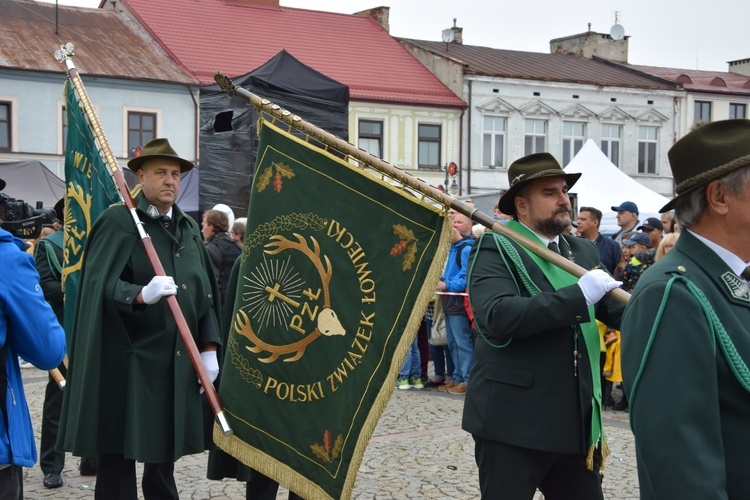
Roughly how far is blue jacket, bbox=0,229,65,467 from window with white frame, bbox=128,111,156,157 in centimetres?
2580

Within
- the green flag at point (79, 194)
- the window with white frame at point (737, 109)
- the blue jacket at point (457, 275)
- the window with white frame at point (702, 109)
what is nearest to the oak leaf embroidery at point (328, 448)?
the green flag at point (79, 194)

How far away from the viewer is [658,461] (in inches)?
87.7

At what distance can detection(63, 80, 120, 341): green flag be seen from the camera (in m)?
5.21

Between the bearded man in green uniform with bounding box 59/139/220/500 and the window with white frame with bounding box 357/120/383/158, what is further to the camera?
the window with white frame with bounding box 357/120/383/158

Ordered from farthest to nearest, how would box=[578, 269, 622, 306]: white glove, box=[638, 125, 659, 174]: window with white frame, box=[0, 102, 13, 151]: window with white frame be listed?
1. box=[638, 125, 659, 174]: window with white frame
2. box=[0, 102, 13, 151]: window with white frame
3. box=[578, 269, 622, 306]: white glove

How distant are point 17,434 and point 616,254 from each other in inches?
307

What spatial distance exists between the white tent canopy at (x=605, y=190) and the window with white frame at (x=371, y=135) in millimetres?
13278

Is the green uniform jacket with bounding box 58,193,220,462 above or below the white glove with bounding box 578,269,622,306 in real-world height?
below

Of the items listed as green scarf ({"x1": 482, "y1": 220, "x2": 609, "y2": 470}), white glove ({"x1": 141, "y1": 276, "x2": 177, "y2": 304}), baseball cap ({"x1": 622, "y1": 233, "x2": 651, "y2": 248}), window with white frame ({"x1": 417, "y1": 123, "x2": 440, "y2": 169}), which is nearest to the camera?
green scarf ({"x1": 482, "y1": 220, "x2": 609, "y2": 470})

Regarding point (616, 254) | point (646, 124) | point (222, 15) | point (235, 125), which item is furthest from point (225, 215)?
point (646, 124)

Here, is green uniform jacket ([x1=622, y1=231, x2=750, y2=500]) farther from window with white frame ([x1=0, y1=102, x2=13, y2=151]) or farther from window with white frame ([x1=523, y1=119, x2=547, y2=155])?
window with white frame ([x1=523, y1=119, x2=547, y2=155])

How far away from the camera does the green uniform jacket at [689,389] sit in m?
2.20

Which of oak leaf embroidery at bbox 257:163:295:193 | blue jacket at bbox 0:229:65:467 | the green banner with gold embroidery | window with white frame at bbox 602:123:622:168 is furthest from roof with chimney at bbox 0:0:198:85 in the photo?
blue jacket at bbox 0:229:65:467

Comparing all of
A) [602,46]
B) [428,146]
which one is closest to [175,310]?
[428,146]
